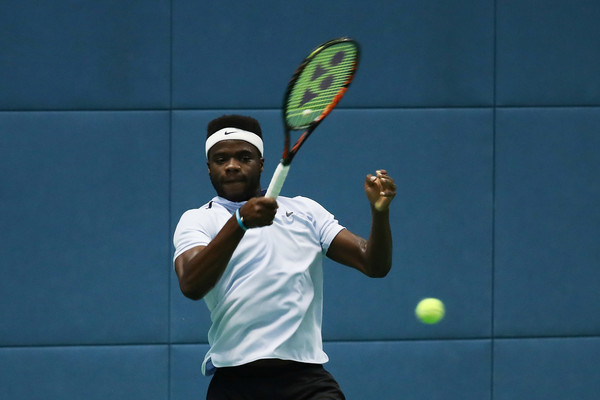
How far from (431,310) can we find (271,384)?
1.74 m

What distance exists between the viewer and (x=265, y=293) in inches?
88.6

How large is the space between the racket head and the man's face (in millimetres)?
205

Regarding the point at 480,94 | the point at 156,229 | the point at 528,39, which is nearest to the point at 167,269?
the point at 156,229

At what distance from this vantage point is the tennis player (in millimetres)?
2240

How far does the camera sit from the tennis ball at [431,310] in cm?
382

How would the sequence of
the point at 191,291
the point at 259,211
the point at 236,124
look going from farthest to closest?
the point at 236,124
the point at 191,291
the point at 259,211

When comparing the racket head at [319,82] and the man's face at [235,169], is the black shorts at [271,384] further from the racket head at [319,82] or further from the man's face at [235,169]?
the racket head at [319,82]

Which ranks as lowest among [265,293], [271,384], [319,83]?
[271,384]

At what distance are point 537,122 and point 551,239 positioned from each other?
1.96 feet

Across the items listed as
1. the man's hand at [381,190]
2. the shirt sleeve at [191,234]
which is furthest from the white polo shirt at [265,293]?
the man's hand at [381,190]

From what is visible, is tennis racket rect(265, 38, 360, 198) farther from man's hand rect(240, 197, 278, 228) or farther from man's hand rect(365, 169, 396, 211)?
man's hand rect(240, 197, 278, 228)

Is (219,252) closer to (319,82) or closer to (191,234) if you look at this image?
(191,234)

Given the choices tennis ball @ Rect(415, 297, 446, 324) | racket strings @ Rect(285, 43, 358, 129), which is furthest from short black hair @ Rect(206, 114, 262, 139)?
tennis ball @ Rect(415, 297, 446, 324)

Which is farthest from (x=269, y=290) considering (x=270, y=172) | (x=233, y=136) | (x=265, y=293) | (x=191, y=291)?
(x=270, y=172)
